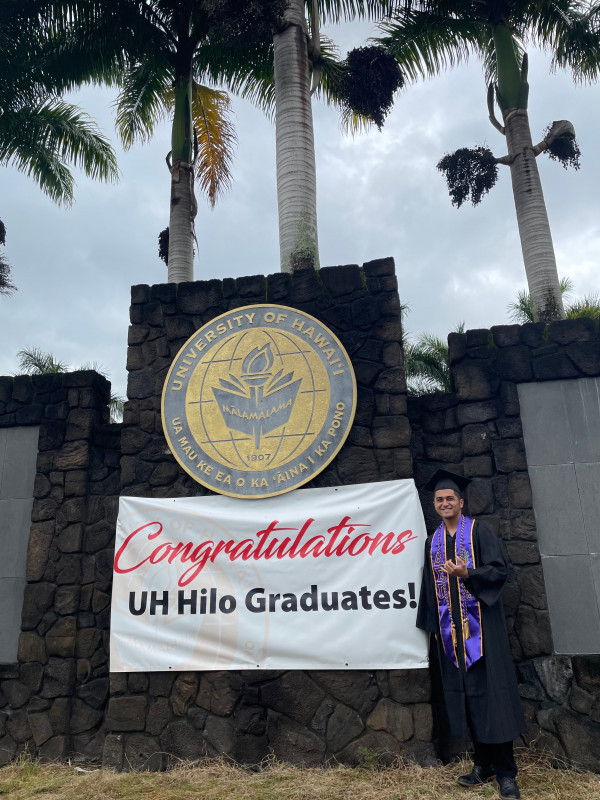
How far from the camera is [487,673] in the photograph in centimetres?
431

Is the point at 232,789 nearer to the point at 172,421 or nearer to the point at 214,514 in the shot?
the point at 214,514

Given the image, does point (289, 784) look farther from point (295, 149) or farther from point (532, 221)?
point (532, 221)

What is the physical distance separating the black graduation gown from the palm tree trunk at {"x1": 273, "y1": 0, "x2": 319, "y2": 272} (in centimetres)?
344

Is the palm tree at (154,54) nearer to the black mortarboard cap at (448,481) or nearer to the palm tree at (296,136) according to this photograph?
the palm tree at (296,136)

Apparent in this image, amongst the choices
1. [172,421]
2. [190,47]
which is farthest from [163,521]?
[190,47]

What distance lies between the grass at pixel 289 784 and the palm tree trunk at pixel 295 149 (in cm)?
444

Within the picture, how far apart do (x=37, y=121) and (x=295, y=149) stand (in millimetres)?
6525

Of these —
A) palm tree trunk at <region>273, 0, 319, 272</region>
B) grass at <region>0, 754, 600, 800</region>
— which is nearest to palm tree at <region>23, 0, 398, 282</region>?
palm tree trunk at <region>273, 0, 319, 272</region>

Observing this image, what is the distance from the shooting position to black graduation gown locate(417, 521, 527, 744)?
4.23 metres

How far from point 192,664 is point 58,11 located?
887 centimetres

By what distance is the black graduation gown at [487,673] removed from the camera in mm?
4227

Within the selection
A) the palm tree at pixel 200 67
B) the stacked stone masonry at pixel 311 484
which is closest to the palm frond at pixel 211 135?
the palm tree at pixel 200 67

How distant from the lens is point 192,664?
522 centimetres

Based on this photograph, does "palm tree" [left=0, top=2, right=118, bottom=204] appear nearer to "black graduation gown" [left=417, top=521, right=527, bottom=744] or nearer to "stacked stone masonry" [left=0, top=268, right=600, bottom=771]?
"stacked stone masonry" [left=0, top=268, right=600, bottom=771]
